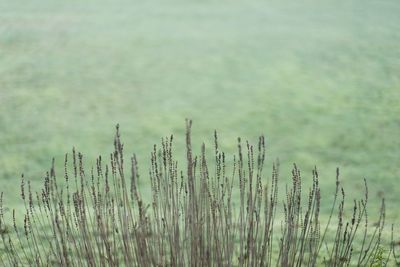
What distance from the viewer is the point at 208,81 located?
595 centimetres

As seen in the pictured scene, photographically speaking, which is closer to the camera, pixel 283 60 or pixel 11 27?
pixel 283 60

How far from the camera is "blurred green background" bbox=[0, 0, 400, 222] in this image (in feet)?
15.8

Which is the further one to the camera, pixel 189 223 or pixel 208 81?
pixel 208 81

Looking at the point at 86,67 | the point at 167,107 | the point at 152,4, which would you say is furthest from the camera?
the point at 152,4

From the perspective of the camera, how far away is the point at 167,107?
551 centimetres

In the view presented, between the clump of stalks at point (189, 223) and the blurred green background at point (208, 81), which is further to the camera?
the blurred green background at point (208, 81)

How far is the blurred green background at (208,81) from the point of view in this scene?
15.8ft

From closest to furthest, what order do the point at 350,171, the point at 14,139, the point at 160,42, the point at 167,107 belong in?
1. the point at 350,171
2. the point at 14,139
3. the point at 167,107
4. the point at 160,42

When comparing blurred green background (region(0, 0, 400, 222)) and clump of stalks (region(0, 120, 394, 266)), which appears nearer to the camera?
clump of stalks (region(0, 120, 394, 266))

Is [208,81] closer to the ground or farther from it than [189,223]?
closer to the ground

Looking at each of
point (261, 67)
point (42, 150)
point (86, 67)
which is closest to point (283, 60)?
point (261, 67)

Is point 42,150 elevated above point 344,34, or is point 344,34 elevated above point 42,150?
point 344,34

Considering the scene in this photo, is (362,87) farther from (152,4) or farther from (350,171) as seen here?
(152,4)

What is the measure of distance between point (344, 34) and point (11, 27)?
3257 mm
